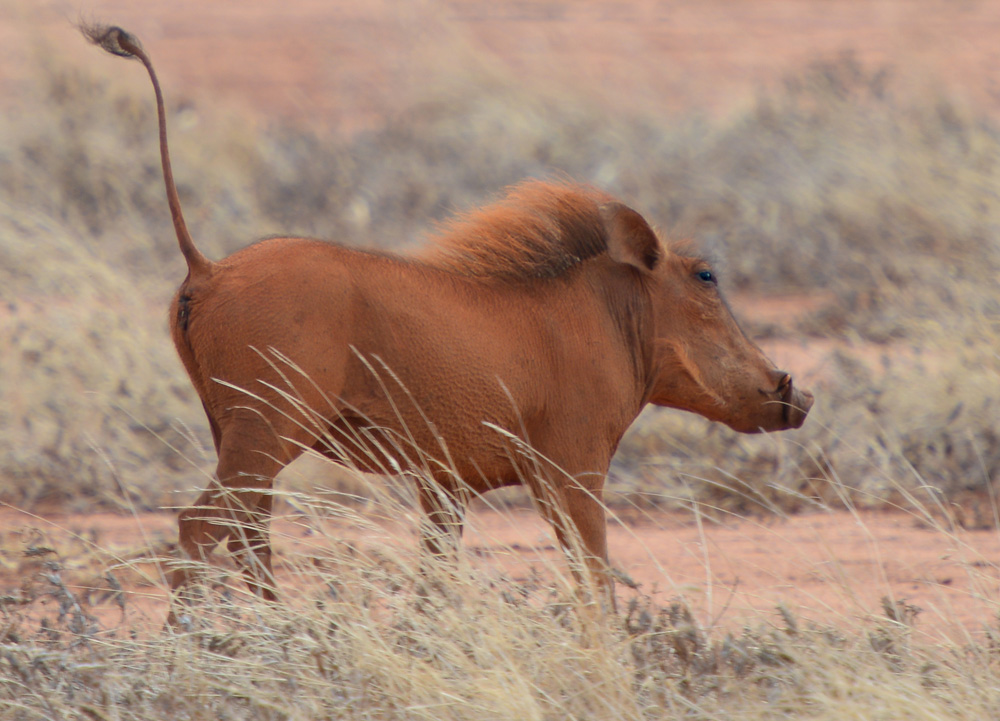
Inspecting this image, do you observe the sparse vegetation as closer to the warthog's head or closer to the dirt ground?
the dirt ground

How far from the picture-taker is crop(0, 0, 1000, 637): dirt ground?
5.08 meters

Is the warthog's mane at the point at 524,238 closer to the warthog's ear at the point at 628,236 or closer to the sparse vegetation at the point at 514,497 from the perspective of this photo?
the warthog's ear at the point at 628,236

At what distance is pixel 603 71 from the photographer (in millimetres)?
21125

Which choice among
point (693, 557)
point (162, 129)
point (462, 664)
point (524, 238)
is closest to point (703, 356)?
point (524, 238)

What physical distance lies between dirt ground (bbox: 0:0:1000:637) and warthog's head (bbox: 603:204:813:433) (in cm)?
60

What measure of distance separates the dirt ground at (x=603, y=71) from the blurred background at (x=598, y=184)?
0.58 ft

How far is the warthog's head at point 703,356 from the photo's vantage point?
13.9 ft

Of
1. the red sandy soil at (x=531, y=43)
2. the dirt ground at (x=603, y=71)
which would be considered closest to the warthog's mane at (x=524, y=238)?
the dirt ground at (x=603, y=71)

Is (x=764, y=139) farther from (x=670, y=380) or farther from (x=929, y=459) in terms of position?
(x=670, y=380)

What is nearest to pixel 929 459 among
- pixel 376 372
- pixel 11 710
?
pixel 376 372

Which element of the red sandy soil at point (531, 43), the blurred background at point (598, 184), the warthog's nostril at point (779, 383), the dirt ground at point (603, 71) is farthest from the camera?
the red sandy soil at point (531, 43)

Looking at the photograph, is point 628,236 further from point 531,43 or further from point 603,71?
point 603,71

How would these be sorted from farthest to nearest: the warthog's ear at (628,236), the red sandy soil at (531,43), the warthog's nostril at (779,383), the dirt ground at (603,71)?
the red sandy soil at (531,43) < the dirt ground at (603,71) < the warthog's nostril at (779,383) < the warthog's ear at (628,236)

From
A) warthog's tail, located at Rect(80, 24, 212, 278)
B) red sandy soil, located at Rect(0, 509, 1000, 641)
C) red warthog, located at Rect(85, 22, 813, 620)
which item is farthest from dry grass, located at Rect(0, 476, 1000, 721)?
warthog's tail, located at Rect(80, 24, 212, 278)
